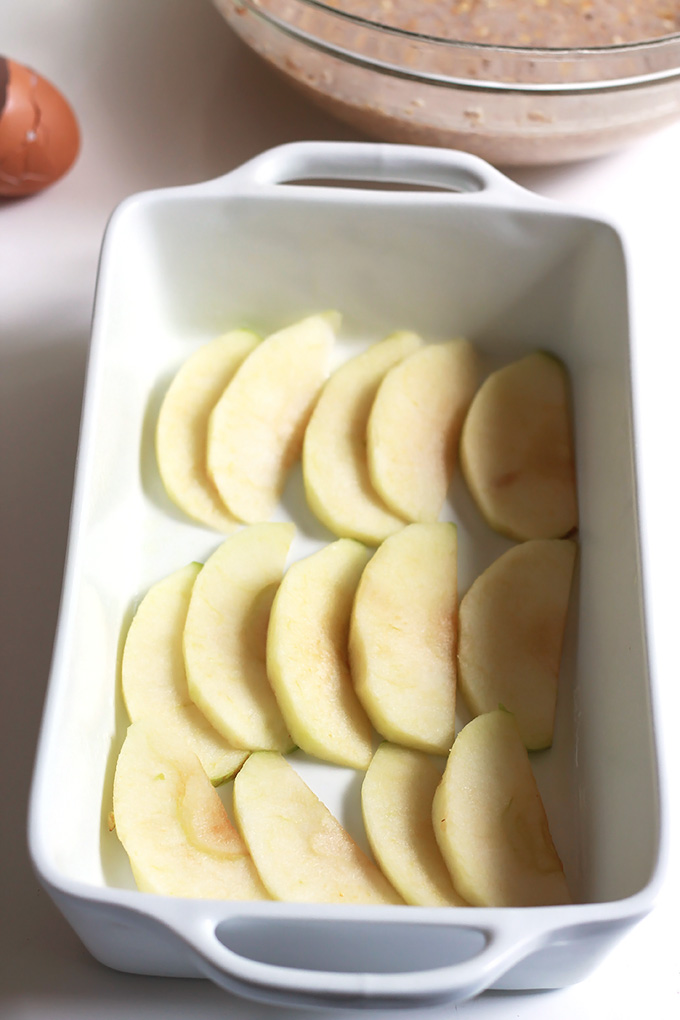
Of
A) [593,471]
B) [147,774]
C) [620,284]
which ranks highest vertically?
[620,284]

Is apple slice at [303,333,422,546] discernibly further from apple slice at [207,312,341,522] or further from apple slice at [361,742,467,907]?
apple slice at [361,742,467,907]

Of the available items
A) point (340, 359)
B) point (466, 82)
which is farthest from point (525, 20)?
point (340, 359)

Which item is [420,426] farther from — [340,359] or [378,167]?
[378,167]

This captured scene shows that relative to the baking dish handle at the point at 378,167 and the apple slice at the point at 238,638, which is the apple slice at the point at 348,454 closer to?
the apple slice at the point at 238,638

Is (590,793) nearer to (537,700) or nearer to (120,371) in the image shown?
(537,700)

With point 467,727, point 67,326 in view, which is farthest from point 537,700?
point 67,326
